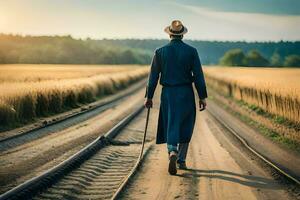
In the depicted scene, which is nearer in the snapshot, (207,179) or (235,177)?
(207,179)

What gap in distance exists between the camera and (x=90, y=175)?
9.37 m

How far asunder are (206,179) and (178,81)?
6.03 ft

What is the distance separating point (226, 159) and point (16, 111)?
1040cm

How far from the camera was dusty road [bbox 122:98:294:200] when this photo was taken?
7934 mm

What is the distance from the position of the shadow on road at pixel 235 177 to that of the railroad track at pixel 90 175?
3.49ft

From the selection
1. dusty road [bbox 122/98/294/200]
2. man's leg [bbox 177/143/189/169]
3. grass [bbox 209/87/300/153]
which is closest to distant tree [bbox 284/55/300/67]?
grass [bbox 209/87/300/153]

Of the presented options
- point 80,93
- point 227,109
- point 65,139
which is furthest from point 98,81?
point 65,139

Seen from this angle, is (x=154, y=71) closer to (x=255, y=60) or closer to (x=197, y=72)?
(x=197, y=72)

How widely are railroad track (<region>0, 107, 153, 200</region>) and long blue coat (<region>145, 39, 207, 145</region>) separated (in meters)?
1.06

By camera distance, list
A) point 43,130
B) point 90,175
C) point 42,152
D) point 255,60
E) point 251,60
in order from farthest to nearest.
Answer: point 251,60
point 255,60
point 43,130
point 42,152
point 90,175

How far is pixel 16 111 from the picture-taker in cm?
1941

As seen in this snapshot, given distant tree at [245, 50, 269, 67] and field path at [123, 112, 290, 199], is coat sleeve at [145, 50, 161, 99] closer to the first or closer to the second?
field path at [123, 112, 290, 199]

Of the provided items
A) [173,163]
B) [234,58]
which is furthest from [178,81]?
[234,58]

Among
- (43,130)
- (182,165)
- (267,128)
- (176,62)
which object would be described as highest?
(176,62)
